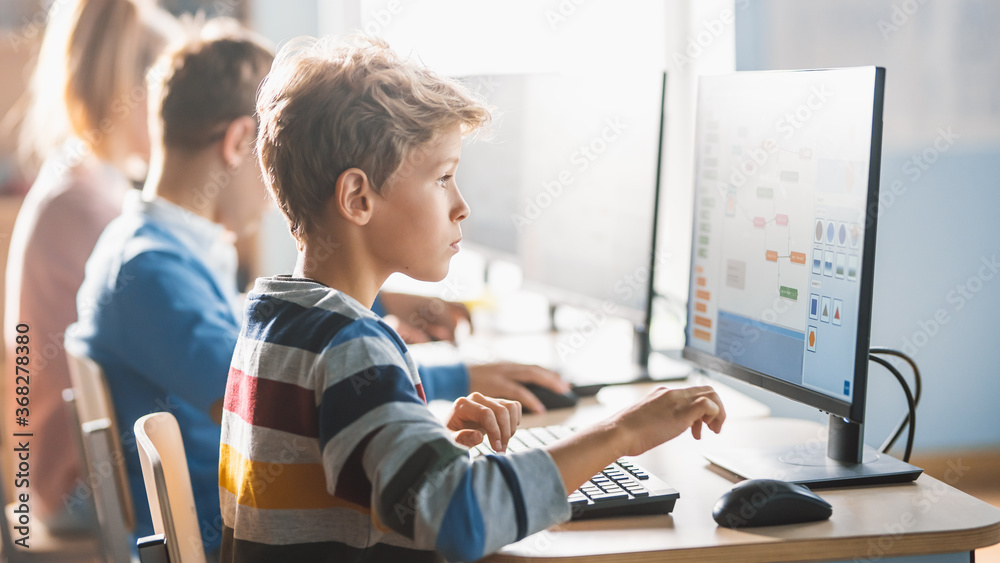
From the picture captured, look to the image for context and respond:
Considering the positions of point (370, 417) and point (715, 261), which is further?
point (715, 261)

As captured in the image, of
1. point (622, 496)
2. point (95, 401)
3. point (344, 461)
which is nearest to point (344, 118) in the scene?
point (344, 461)

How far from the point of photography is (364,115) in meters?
0.88

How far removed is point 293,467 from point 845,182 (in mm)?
654

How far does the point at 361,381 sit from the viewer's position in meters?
0.76

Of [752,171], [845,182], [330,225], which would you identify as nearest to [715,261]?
[752,171]

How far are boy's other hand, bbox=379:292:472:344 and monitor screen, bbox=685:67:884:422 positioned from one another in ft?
2.41

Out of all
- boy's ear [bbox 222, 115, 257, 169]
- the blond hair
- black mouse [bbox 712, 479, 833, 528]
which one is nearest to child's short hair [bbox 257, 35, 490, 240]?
black mouse [bbox 712, 479, 833, 528]

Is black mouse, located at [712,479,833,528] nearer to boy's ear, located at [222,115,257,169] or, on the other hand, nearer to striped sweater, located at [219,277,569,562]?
striped sweater, located at [219,277,569,562]

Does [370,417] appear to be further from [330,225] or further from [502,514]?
[330,225]

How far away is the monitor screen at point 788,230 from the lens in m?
0.94

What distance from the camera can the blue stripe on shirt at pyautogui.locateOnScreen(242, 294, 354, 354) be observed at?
0.81 m

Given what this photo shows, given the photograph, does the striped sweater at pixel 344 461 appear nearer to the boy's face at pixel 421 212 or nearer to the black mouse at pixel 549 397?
the boy's face at pixel 421 212

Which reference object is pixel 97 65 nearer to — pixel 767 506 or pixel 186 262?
pixel 186 262

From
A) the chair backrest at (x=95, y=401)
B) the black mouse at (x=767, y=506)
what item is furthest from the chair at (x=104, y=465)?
the black mouse at (x=767, y=506)
